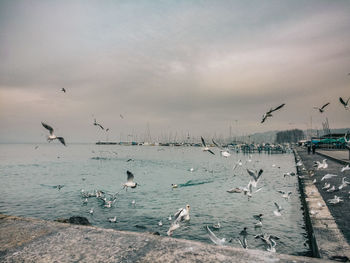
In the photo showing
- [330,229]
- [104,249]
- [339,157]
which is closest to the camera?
[104,249]

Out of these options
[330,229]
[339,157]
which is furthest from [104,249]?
[339,157]

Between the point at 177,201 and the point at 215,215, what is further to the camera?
the point at 177,201

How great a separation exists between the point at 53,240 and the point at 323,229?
18.8 ft

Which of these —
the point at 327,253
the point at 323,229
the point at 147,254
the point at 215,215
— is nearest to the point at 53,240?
the point at 147,254

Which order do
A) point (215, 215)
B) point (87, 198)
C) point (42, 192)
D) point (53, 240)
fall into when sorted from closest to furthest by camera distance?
point (53, 240) → point (215, 215) → point (87, 198) → point (42, 192)

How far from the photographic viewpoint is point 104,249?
2.98m

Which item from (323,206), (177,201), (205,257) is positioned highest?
(205,257)

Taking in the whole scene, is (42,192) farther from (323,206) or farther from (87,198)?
(323,206)

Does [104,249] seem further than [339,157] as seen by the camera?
No

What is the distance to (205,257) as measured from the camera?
→ 8.98ft

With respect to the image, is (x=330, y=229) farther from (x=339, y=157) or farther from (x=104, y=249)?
(x=339, y=157)

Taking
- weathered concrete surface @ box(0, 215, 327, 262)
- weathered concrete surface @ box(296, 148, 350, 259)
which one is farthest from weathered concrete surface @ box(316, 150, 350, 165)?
weathered concrete surface @ box(0, 215, 327, 262)

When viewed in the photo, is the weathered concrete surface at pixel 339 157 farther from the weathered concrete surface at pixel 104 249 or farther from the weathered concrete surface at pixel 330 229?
the weathered concrete surface at pixel 104 249

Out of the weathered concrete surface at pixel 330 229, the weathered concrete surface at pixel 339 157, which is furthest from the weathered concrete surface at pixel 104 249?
the weathered concrete surface at pixel 339 157
